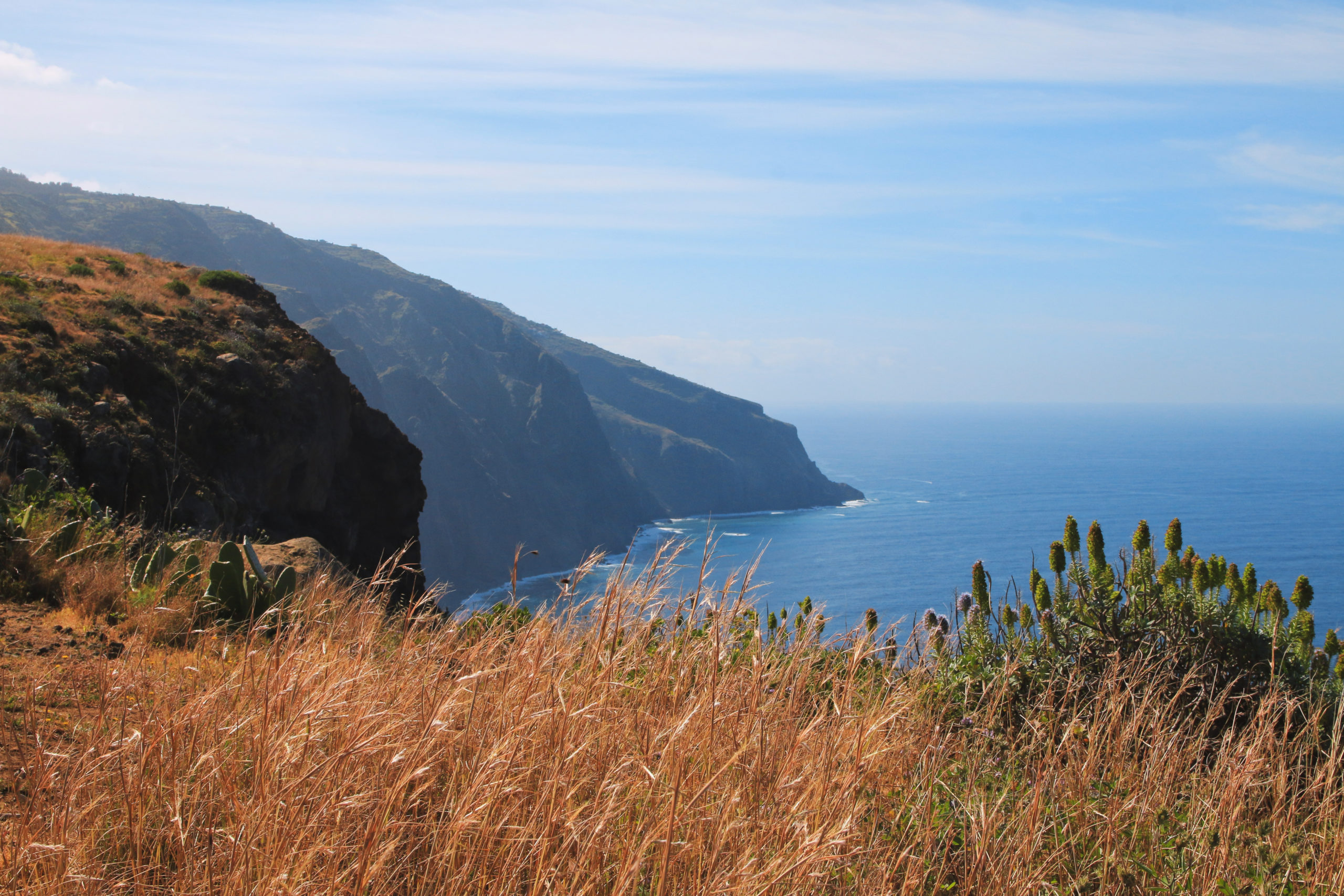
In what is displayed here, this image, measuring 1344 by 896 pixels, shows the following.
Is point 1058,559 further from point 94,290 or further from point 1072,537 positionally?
point 94,290

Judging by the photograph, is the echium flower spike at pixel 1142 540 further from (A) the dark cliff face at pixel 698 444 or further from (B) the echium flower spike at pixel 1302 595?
(A) the dark cliff face at pixel 698 444

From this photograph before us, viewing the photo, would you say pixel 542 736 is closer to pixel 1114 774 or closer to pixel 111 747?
pixel 111 747

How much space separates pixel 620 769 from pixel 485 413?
128173 mm

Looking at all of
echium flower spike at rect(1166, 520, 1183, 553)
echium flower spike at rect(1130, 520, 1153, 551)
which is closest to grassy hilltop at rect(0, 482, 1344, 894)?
echium flower spike at rect(1166, 520, 1183, 553)

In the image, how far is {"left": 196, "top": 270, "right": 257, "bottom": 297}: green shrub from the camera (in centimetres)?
2591

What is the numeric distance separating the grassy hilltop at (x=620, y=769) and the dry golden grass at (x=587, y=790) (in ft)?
0.06

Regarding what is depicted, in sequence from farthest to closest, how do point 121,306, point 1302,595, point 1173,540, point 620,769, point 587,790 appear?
point 121,306, point 1173,540, point 1302,595, point 587,790, point 620,769

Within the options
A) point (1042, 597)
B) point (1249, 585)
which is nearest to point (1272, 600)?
point (1249, 585)

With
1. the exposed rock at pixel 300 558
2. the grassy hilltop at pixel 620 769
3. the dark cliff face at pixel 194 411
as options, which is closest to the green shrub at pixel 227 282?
the dark cliff face at pixel 194 411

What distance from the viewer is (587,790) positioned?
2.76 m

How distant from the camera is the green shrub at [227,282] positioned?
2591 cm

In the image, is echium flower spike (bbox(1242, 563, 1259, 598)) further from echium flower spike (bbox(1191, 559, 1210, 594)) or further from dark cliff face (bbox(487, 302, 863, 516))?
dark cliff face (bbox(487, 302, 863, 516))

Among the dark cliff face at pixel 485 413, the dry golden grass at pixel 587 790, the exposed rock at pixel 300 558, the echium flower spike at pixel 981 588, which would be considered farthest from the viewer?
the dark cliff face at pixel 485 413

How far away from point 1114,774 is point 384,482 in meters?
27.7
